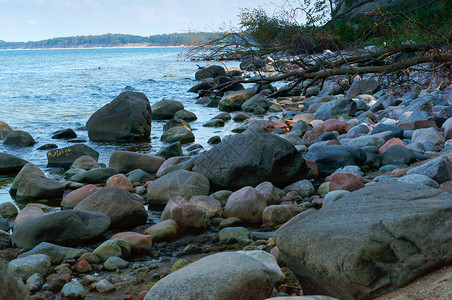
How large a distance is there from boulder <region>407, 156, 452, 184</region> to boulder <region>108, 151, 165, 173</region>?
357 centimetres

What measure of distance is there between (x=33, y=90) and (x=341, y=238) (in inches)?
802

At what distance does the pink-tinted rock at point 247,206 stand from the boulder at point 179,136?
432 centimetres

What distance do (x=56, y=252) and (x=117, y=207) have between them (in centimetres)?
87

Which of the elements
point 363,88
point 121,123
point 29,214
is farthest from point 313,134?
point 363,88

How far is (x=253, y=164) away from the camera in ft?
16.6

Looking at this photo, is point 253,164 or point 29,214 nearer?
point 29,214

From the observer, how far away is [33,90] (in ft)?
66.2

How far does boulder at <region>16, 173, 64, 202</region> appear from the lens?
530cm

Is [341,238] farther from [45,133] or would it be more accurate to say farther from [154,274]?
[45,133]

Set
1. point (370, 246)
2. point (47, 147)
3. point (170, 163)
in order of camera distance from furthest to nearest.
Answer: point (47, 147), point (170, 163), point (370, 246)

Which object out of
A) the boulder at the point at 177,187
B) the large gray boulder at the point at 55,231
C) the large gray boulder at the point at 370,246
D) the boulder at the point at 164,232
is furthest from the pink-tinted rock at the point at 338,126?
the large gray boulder at the point at 370,246

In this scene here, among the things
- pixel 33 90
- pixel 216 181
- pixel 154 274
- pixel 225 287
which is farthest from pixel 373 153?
pixel 33 90

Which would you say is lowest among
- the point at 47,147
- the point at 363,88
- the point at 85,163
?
the point at 47,147

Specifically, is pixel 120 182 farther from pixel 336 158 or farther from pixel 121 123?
pixel 121 123
